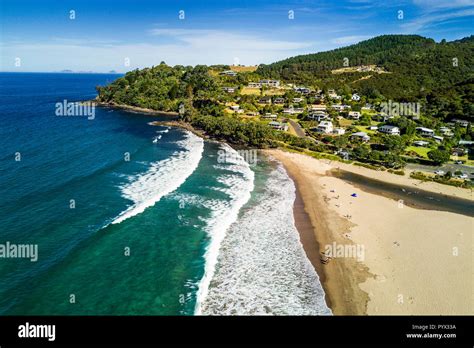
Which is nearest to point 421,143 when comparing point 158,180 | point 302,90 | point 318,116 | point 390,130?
point 390,130

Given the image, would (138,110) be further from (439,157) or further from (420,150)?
(439,157)

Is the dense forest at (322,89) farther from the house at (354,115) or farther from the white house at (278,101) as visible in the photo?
the house at (354,115)

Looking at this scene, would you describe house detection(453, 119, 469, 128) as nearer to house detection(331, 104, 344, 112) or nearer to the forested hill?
the forested hill

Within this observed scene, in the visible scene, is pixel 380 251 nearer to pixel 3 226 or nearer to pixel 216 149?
pixel 3 226

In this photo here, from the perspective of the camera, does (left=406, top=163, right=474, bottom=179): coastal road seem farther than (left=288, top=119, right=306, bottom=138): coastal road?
No

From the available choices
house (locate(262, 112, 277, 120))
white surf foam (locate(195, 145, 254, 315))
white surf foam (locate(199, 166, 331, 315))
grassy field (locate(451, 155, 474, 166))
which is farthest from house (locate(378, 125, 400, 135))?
white surf foam (locate(199, 166, 331, 315))

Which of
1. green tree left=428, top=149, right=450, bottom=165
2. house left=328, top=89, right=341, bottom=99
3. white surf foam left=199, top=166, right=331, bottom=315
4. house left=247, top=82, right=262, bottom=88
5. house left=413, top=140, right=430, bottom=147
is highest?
house left=247, top=82, right=262, bottom=88

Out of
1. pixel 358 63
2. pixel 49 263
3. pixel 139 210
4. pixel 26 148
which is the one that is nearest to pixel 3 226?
pixel 49 263
